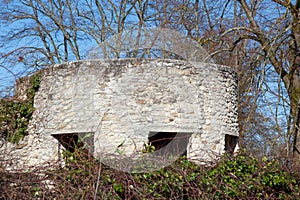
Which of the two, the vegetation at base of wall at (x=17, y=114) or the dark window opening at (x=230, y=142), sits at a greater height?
the vegetation at base of wall at (x=17, y=114)

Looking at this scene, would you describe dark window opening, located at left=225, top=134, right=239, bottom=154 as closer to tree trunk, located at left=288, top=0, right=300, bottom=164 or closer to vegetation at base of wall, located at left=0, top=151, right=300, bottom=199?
tree trunk, located at left=288, top=0, right=300, bottom=164

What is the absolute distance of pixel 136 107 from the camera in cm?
795

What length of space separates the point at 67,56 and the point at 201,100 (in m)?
7.22

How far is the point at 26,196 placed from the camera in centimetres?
594

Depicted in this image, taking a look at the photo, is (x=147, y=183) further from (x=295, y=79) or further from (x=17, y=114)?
(x=295, y=79)

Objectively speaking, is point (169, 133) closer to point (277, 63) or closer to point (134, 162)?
point (134, 162)

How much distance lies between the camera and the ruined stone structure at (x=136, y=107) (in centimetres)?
791

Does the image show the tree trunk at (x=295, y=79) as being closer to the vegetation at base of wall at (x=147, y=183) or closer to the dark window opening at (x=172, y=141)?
the dark window opening at (x=172, y=141)

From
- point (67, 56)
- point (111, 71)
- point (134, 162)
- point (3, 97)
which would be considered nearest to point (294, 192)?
point (134, 162)

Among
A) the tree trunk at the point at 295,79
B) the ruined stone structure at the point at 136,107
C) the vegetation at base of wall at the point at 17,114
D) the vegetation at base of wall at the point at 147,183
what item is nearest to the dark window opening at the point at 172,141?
the ruined stone structure at the point at 136,107

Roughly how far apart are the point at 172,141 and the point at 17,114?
2.67 meters

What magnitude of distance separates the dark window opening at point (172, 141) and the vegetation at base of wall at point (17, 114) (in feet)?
7.22

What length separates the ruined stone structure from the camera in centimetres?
791

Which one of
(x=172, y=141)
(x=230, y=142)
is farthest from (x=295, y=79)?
(x=172, y=141)
